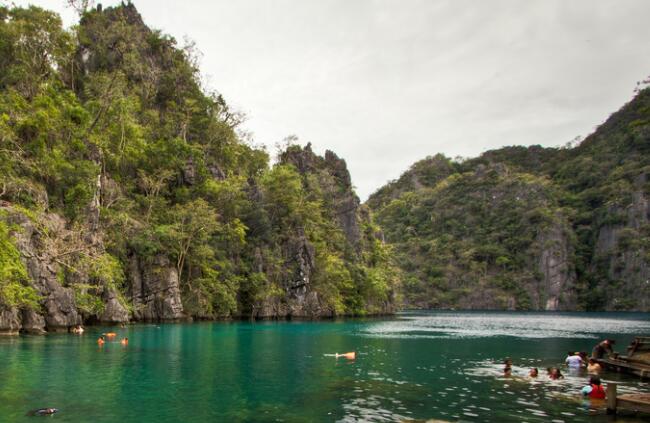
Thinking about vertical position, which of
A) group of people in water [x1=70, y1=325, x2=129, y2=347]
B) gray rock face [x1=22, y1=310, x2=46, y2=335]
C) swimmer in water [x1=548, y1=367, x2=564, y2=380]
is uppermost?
gray rock face [x1=22, y1=310, x2=46, y2=335]

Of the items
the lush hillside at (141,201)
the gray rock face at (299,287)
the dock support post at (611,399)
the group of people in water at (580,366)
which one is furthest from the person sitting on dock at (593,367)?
the gray rock face at (299,287)

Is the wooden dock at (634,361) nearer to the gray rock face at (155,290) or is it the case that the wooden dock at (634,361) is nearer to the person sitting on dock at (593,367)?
the person sitting on dock at (593,367)

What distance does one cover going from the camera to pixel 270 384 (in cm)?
2053

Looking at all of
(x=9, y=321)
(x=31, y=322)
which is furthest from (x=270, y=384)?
(x=31, y=322)

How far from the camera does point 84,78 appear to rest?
65.0 meters

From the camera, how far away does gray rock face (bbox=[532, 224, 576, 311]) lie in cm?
14725

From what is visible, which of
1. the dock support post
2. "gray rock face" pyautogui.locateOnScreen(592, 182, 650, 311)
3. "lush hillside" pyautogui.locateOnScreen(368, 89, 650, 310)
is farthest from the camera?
"lush hillside" pyautogui.locateOnScreen(368, 89, 650, 310)

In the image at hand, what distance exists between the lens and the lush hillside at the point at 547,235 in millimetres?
142625

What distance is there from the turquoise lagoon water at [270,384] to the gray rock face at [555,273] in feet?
405

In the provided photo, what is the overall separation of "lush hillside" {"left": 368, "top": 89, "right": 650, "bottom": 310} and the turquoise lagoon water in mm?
122501

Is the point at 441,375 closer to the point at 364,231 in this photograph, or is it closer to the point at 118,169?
the point at 118,169

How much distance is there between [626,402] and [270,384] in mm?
12513

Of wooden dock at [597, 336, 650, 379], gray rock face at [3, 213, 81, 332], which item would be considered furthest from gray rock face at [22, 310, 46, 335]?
wooden dock at [597, 336, 650, 379]

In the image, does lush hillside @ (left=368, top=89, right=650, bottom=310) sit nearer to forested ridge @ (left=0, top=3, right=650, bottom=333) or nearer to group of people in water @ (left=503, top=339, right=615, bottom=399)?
forested ridge @ (left=0, top=3, right=650, bottom=333)
